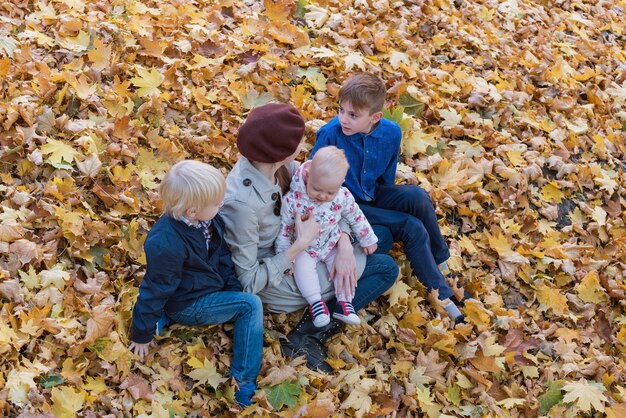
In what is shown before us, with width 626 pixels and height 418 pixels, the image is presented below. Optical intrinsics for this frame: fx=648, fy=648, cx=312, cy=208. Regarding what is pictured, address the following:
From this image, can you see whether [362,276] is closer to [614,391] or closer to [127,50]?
[614,391]

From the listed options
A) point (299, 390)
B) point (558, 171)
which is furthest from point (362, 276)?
point (558, 171)

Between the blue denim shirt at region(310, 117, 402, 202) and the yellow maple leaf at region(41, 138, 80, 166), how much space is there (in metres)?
1.45

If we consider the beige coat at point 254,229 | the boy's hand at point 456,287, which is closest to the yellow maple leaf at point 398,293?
the boy's hand at point 456,287

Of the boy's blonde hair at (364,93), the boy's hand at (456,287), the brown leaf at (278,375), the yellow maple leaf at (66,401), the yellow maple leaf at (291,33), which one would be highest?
the boy's blonde hair at (364,93)

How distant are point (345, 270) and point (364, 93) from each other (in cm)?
100

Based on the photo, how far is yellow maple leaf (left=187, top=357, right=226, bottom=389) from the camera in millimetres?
3260

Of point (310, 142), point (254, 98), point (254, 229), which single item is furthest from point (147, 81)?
point (254, 229)

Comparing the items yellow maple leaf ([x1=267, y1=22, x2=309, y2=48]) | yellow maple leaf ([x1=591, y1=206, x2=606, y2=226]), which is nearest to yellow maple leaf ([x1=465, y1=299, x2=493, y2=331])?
yellow maple leaf ([x1=591, y1=206, x2=606, y2=226])

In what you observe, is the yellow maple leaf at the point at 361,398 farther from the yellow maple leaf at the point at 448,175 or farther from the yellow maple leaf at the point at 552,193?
the yellow maple leaf at the point at 552,193

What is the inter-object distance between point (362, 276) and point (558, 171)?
2.41 m

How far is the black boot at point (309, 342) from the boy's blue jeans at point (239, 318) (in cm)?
32

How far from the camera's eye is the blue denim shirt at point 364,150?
155 inches

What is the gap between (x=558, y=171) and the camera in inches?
209

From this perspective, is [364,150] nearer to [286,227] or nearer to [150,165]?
[286,227]
